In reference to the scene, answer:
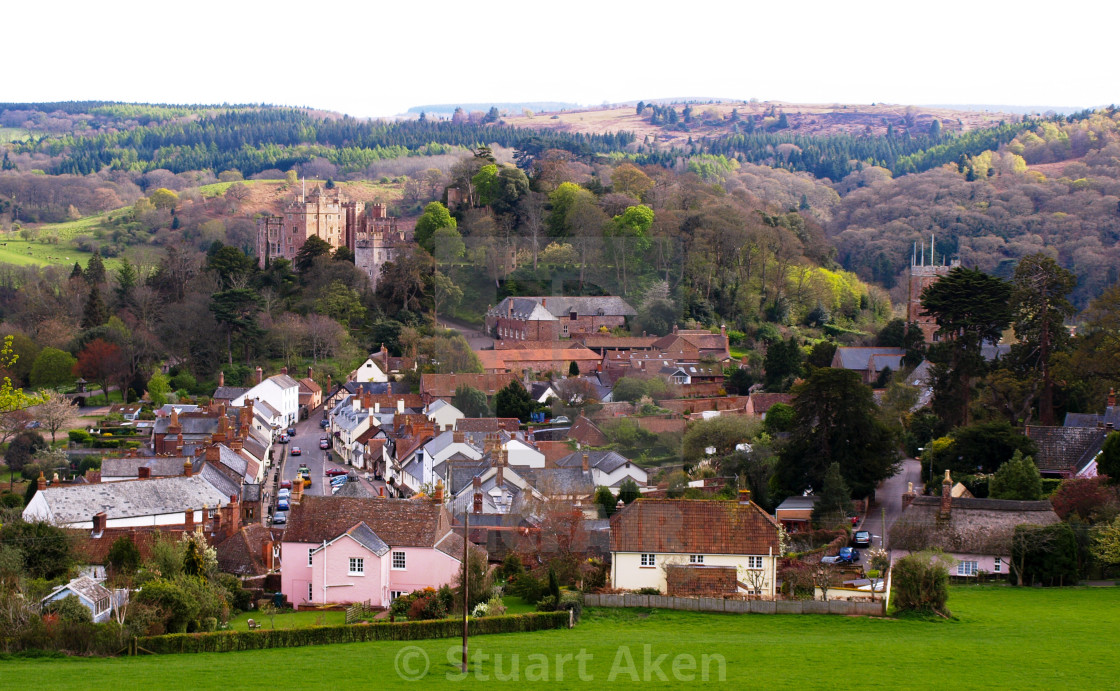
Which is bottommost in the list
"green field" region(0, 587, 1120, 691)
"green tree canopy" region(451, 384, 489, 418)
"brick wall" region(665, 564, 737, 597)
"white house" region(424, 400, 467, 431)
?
"white house" region(424, 400, 467, 431)

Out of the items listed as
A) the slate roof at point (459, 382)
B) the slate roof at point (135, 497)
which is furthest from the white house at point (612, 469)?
the slate roof at point (459, 382)

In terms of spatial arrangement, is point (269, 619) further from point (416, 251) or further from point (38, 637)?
point (416, 251)

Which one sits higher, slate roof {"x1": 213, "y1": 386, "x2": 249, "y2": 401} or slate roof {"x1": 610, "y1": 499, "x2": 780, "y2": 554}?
slate roof {"x1": 610, "y1": 499, "x2": 780, "y2": 554}

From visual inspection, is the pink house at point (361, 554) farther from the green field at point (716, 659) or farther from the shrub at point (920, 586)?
the shrub at point (920, 586)

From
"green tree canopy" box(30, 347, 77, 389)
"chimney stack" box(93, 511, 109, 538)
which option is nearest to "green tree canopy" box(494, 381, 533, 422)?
"chimney stack" box(93, 511, 109, 538)

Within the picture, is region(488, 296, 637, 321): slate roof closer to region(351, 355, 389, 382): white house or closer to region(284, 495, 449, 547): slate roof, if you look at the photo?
region(351, 355, 389, 382): white house
